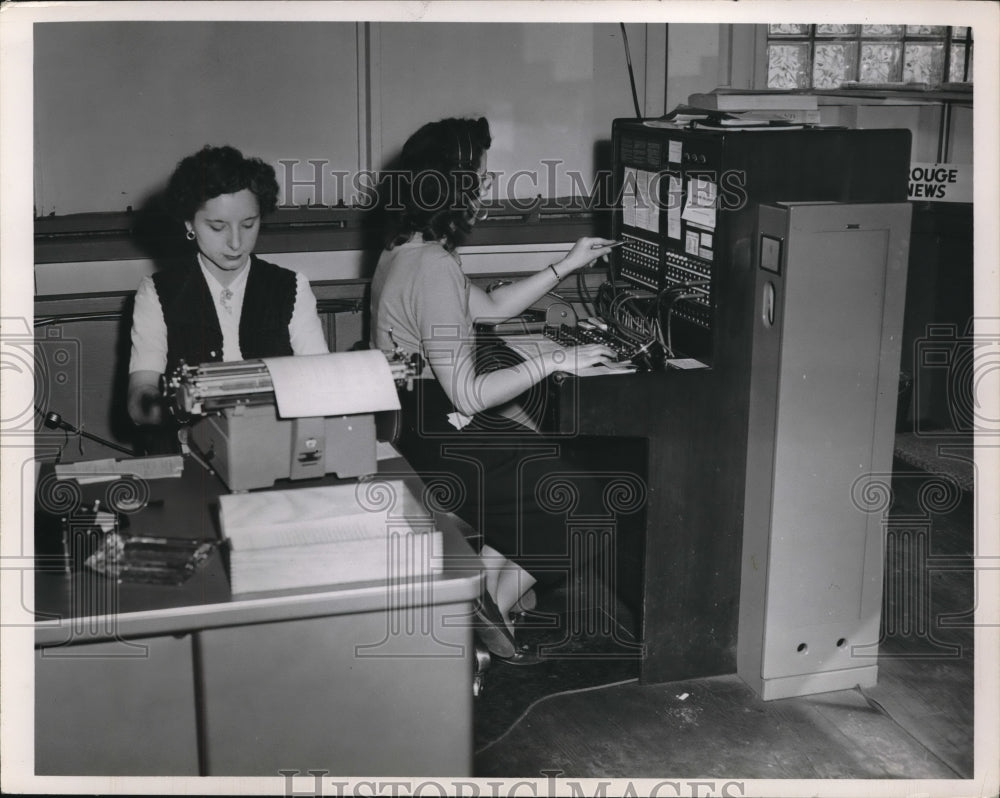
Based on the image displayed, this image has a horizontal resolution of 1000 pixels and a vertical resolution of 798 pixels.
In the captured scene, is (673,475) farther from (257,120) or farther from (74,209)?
(74,209)

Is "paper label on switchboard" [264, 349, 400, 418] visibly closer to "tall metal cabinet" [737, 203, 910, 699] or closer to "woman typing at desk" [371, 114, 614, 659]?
"woman typing at desk" [371, 114, 614, 659]

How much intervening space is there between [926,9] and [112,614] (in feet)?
6.97

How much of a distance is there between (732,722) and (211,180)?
2058 mm

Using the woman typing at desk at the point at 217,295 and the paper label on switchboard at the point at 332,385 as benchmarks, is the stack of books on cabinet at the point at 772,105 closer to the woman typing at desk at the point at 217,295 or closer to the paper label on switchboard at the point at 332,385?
the woman typing at desk at the point at 217,295

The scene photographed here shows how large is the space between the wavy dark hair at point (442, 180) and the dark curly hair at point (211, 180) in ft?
1.24

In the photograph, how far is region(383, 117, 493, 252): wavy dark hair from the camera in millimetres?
3014

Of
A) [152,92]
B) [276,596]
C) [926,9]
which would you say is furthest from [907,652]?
[152,92]

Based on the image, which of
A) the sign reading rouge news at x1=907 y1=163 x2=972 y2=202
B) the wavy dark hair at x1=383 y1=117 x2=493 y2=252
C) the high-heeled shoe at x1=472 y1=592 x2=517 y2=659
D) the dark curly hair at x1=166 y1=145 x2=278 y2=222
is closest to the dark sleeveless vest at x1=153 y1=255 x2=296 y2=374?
the dark curly hair at x1=166 y1=145 x2=278 y2=222

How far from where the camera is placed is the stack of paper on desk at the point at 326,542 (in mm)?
1872

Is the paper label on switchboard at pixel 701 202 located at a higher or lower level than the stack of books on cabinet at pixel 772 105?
lower

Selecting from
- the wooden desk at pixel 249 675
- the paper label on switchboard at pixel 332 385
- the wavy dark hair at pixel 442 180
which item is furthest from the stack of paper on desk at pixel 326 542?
the wavy dark hair at pixel 442 180

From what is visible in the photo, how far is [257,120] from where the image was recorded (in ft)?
13.4

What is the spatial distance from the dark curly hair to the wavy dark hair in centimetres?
38

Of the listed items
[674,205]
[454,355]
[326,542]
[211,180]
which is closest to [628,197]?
[674,205]
